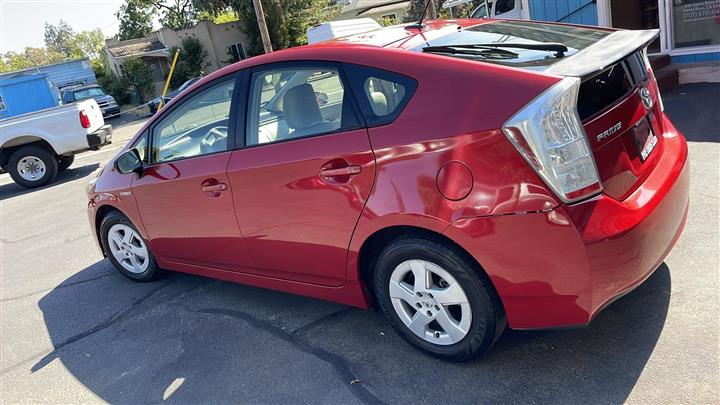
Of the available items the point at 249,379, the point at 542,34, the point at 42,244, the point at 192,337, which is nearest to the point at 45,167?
the point at 42,244

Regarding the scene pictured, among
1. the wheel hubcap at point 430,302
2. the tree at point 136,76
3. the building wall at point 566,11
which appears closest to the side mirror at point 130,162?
the wheel hubcap at point 430,302

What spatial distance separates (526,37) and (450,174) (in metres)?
1.09

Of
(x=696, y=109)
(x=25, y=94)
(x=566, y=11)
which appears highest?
(x=25, y=94)

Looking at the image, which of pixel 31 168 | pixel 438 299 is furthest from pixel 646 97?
pixel 31 168

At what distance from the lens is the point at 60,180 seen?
1112 cm

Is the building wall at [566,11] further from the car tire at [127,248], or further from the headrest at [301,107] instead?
the car tire at [127,248]

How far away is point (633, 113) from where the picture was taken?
8.53 feet

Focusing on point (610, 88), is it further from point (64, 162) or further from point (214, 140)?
point (64, 162)

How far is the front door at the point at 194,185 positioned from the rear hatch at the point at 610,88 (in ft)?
5.00

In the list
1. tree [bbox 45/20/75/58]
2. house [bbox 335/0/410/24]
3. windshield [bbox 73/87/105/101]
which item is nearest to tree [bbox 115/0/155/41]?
house [bbox 335/0/410/24]

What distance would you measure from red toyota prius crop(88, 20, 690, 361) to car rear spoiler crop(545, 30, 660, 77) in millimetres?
13

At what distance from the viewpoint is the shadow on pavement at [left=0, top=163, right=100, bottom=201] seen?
35.0 feet

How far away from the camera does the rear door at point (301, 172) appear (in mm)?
2768

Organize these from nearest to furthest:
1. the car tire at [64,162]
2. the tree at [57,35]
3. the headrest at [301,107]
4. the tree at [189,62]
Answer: the headrest at [301,107]
the car tire at [64,162]
the tree at [189,62]
the tree at [57,35]
